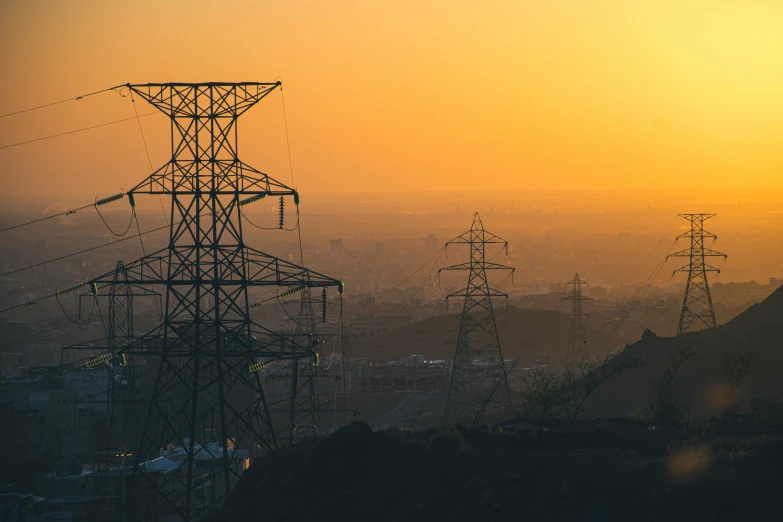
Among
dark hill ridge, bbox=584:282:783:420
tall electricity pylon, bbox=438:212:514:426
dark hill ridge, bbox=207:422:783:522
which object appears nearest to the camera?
dark hill ridge, bbox=207:422:783:522

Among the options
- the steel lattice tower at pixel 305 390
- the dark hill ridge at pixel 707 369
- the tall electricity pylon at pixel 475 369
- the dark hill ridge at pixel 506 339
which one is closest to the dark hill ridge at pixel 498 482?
the steel lattice tower at pixel 305 390

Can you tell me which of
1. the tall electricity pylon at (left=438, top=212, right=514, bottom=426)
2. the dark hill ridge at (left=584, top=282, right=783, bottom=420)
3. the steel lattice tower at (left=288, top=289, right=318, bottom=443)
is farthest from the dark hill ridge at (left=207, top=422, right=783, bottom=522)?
the dark hill ridge at (left=584, top=282, right=783, bottom=420)

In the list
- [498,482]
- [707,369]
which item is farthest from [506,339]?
[498,482]

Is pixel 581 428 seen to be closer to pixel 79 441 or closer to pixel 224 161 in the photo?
pixel 224 161

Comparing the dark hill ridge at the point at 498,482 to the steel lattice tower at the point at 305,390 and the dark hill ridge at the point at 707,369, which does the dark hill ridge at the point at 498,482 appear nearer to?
the steel lattice tower at the point at 305,390

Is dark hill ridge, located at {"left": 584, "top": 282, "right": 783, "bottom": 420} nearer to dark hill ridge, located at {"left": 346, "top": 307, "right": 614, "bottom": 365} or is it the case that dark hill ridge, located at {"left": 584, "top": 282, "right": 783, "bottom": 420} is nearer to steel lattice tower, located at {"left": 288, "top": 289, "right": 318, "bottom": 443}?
steel lattice tower, located at {"left": 288, "top": 289, "right": 318, "bottom": 443}

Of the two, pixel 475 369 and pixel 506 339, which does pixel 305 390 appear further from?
pixel 506 339
